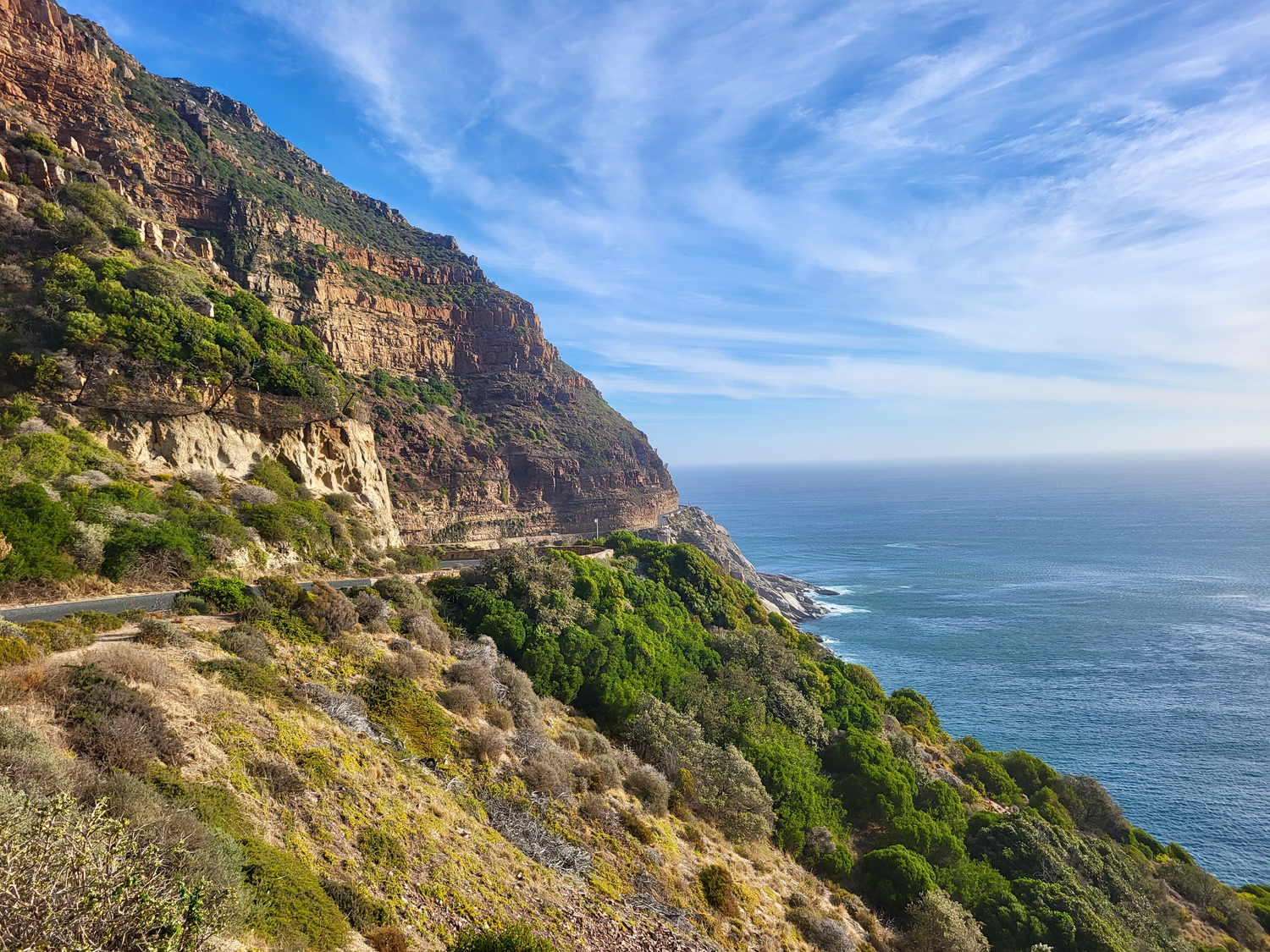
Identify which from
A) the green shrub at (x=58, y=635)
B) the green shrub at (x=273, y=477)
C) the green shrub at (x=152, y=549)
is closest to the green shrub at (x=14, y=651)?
the green shrub at (x=58, y=635)

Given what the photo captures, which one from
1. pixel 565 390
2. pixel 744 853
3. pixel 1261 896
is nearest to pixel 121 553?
pixel 744 853

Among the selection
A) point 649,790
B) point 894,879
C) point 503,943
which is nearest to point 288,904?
point 503,943

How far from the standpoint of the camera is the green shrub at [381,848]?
8.52 m

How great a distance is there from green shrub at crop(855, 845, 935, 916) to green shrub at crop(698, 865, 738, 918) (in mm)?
6596

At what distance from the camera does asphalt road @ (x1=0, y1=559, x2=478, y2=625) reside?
38.2 feet

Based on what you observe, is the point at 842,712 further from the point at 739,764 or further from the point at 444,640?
the point at 444,640

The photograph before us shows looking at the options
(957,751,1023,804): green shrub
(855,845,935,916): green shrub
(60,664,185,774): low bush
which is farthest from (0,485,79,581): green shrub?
(957,751,1023,804): green shrub

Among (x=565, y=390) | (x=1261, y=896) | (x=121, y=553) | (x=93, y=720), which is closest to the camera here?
(x=93, y=720)

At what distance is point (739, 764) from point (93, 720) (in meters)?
16.3

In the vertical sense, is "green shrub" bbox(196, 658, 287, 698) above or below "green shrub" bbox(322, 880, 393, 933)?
above

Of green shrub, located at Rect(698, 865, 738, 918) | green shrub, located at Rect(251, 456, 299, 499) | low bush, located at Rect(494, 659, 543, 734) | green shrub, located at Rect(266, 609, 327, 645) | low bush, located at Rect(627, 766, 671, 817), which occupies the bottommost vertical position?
green shrub, located at Rect(698, 865, 738, 918)

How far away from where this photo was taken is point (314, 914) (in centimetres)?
670

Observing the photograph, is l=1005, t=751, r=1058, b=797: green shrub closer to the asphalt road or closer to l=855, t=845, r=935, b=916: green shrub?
l=855, t=845, r=935, b=916: green shrub

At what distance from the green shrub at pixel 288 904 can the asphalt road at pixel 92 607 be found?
8152mm
